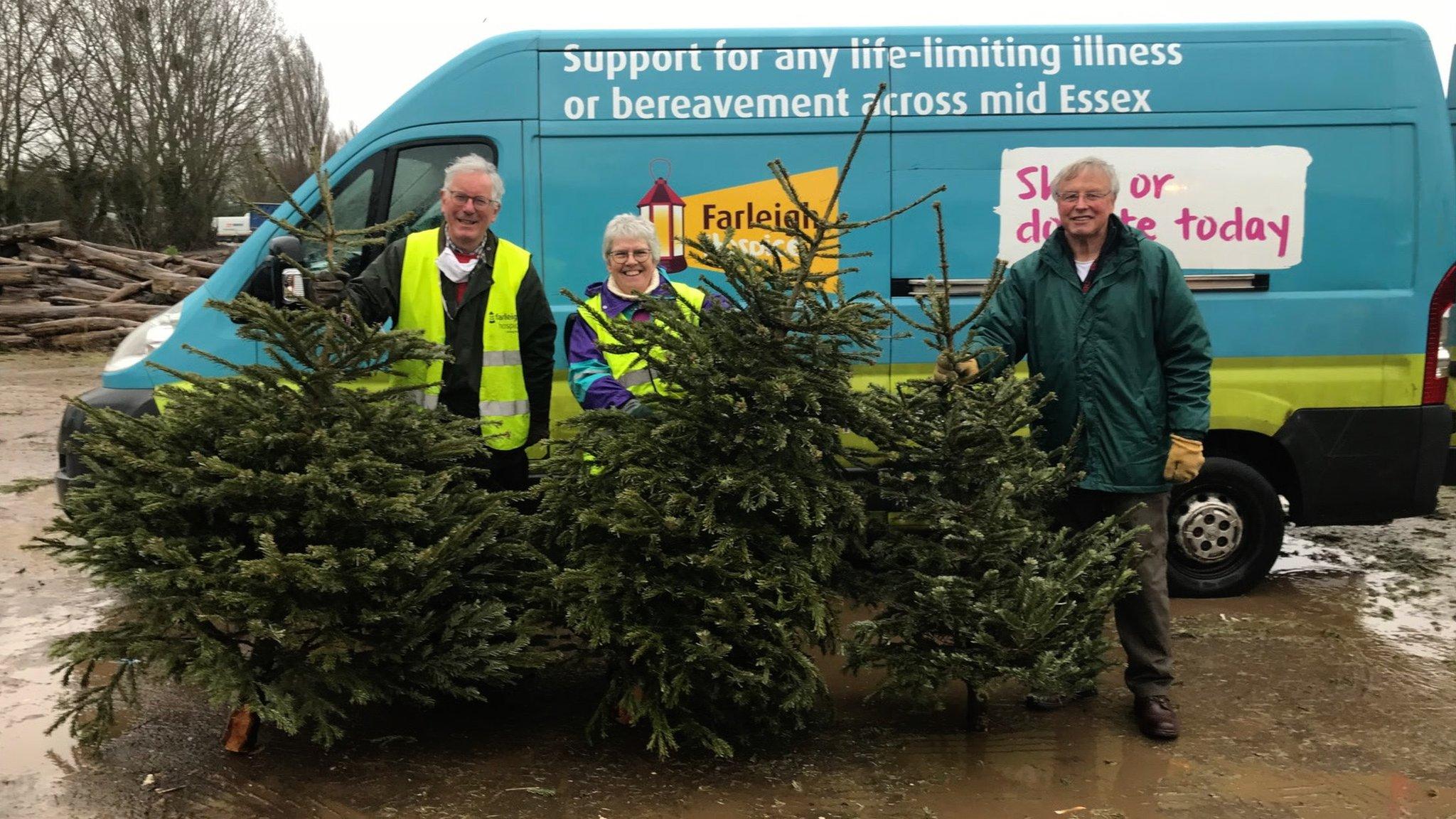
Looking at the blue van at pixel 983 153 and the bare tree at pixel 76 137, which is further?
the bare tree at pixel 76 137

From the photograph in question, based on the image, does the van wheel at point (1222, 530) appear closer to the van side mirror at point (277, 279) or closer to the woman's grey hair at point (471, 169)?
the woman's grey hair at point (471, 169)

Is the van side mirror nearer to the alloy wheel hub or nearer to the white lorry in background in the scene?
the white lorry in background

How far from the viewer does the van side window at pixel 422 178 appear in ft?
→ 18.1

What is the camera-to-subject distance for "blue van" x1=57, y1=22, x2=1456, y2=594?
18.0 feet

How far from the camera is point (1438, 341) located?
5586mm

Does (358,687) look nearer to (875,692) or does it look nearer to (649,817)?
(649,817)

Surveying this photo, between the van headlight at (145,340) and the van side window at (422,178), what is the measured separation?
1.13 meters

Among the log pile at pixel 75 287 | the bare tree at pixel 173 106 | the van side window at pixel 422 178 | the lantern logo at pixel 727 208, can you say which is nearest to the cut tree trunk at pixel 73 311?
the log pile at pixel 75 287

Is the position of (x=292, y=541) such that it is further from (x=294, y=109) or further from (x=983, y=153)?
(x=294, y=109)

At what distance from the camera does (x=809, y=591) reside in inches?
143

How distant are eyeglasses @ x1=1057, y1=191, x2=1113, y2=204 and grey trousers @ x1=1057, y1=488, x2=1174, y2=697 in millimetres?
1004

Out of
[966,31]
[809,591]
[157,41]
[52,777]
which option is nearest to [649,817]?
[809,591]

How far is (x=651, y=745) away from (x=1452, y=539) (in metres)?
5.82

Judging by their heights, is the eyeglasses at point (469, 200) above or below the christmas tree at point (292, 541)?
above
